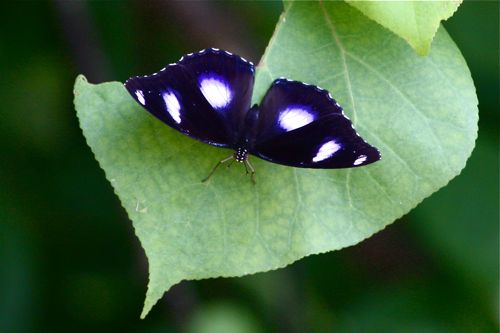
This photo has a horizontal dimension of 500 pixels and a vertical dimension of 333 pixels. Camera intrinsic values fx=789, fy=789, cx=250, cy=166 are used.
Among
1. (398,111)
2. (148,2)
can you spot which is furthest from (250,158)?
(148,2)

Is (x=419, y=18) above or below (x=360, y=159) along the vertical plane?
above

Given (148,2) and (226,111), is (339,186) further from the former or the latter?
(148,2)

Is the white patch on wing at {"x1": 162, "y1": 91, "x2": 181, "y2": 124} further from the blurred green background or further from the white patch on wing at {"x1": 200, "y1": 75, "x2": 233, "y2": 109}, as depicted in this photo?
the blurred green background

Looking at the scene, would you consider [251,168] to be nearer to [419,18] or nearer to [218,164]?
[218,164]

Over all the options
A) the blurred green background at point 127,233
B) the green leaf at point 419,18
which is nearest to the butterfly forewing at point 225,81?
the green leaf at point 419,18

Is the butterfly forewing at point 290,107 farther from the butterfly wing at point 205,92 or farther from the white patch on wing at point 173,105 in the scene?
the white patch on wing at point 173,105

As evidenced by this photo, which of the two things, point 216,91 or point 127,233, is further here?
point 127,233

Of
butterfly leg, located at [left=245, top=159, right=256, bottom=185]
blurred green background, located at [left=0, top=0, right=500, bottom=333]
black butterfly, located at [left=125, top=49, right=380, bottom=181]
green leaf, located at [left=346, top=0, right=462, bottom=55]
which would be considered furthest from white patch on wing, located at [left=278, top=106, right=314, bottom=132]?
blurred green background, located at [left=0, top=0, right=500, bottom=333]

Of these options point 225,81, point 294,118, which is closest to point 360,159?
point 294,118
